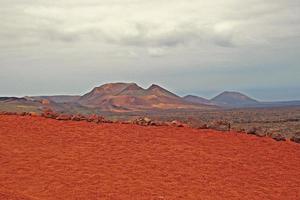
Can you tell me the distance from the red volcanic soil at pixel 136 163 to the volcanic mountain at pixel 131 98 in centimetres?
10345

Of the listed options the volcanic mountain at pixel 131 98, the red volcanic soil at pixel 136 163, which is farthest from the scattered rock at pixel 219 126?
the volcanic mountain at pixel 131 98

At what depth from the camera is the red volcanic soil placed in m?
11.4

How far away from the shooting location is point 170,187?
11781 millimetres

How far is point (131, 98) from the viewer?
137 m

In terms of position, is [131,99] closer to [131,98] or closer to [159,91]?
[131,98]

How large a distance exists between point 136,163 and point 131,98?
124 m

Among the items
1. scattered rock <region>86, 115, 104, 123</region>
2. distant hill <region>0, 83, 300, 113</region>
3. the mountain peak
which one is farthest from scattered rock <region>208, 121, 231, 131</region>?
the mountain peak

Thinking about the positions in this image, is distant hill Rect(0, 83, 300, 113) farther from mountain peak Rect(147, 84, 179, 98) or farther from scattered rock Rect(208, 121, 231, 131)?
scattered rock Rect(208, 121, 231, 131)

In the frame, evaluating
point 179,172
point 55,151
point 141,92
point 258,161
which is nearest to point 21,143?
point 55,151

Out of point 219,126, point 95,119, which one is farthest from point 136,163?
point 219,126

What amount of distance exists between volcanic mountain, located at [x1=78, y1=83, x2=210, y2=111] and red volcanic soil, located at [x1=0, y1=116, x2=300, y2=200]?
4073 inches

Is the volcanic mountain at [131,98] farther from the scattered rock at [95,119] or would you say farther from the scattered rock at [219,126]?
the scattered rock at [95,119]

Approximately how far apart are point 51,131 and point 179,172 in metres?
4.80

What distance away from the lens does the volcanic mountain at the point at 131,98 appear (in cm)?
12794
